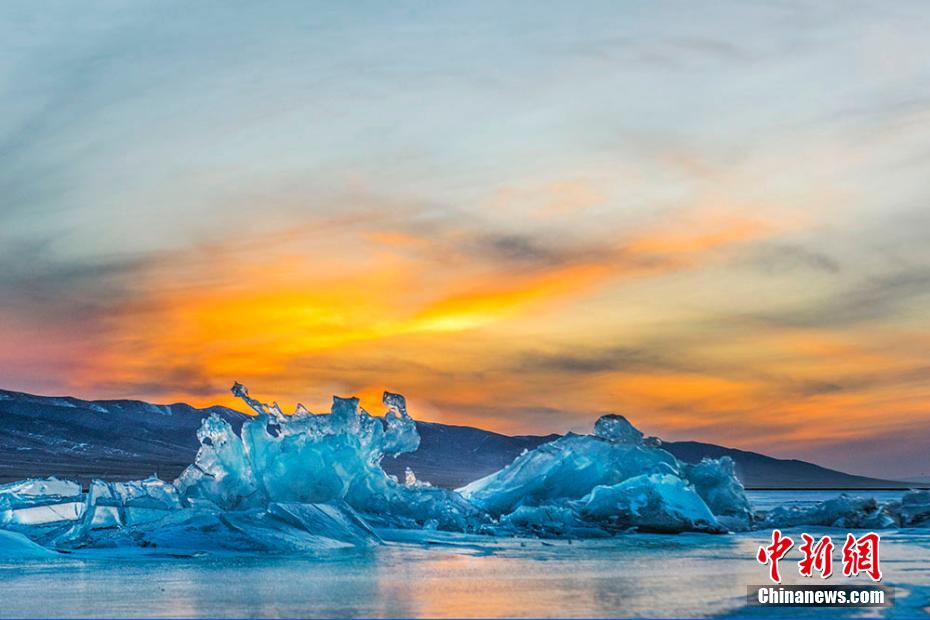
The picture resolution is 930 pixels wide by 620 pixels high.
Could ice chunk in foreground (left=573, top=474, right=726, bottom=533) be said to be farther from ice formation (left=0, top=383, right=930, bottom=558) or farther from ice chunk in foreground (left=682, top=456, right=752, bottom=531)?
ice chunk in foreground (left=682, top=456, right=752, bottom=531)

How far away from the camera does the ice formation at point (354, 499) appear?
53.3 feet

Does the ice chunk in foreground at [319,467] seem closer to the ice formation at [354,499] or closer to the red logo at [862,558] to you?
the ice formation at [354,499]

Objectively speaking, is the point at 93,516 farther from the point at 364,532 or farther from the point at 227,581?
the point at 227,581

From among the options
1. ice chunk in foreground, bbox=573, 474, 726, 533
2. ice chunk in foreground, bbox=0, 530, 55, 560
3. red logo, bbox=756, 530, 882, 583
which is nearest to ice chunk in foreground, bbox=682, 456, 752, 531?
ice chunk in foreground, bbox=573, 474, 726, 533

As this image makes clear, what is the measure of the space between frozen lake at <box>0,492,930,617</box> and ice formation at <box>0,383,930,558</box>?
137 centimetres

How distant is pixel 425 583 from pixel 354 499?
367 inches

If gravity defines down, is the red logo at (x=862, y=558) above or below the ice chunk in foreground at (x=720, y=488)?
below

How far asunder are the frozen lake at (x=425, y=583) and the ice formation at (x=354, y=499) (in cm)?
137

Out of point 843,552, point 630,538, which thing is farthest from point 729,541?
point 843,552

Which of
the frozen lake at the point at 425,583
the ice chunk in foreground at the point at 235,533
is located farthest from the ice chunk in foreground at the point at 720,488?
the ice chunk in foreground at the point at 235,533

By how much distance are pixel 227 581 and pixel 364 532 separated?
5996 mm

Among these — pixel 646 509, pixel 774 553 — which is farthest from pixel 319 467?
pixel 774 553

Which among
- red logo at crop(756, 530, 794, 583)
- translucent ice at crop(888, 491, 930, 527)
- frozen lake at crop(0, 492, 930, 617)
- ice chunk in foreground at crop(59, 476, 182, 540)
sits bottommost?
frozen lake at crop(0, 492, 930, 617)

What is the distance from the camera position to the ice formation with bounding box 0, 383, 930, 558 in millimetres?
16234
